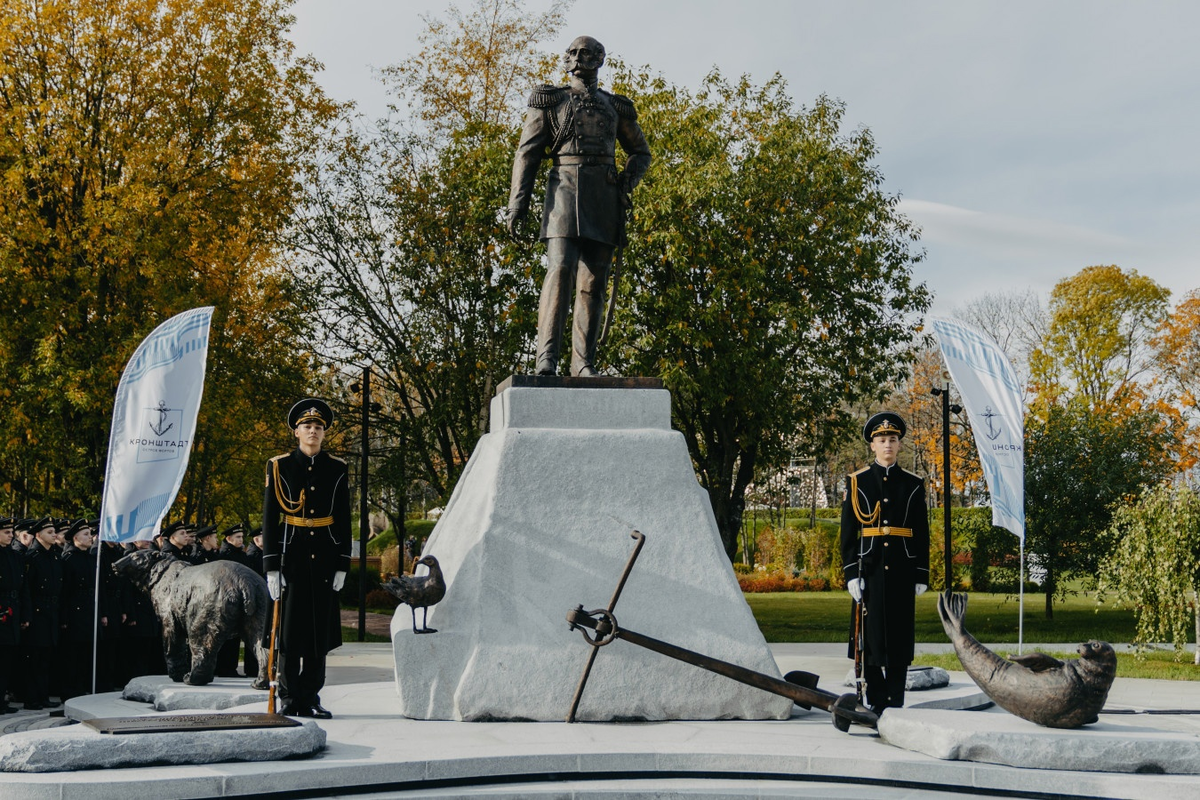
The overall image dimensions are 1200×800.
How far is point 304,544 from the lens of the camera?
6.89 m

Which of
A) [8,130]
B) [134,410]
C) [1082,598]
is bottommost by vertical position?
[1082,598]

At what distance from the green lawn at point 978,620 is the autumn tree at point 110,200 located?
33.0 ft

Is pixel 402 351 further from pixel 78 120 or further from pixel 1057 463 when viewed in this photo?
pixel 1057 463

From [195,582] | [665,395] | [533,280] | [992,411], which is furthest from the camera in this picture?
[533,280]

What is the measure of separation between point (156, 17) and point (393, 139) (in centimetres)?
559

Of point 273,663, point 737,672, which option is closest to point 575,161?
point 737,672

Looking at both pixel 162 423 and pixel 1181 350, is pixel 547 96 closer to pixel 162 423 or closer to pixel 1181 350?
pixel 162 423

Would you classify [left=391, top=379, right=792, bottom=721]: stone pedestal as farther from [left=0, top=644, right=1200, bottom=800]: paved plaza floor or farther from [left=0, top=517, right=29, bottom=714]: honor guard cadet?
[left=0, top=517, right=29, bottom=714]: honor guard cadet

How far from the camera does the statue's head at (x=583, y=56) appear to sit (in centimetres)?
771

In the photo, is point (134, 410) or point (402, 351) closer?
point (134, 410)

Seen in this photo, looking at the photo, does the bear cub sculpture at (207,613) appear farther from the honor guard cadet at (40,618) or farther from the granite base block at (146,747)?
the granite base block at (146,747)

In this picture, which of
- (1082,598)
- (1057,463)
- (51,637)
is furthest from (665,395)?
(1082,598)

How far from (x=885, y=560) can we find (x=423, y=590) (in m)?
2.79

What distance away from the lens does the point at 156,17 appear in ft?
58.2
